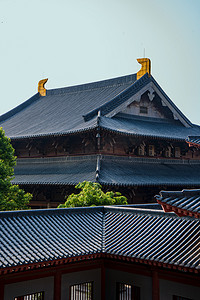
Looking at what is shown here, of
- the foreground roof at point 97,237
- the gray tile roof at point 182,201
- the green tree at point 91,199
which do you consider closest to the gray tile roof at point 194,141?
the foreground roof at point 97,237

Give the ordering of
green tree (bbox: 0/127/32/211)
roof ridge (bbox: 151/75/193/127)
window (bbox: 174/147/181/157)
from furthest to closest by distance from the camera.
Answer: roof ridge (bbox: 151/75/193/127), window (bbox: 174/147/181/157), green tree (bbox: 0/127/32/211)

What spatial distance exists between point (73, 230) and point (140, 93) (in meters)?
19.0

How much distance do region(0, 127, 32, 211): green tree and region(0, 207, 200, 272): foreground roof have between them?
6.65 m

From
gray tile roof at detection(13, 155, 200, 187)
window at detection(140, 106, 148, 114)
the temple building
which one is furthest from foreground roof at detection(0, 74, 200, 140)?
gray tile roof at detection(13, 155, 200, 187)

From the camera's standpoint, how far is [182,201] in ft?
43.5

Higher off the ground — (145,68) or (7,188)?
(145,68)

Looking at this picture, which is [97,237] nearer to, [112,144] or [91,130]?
[91,130]

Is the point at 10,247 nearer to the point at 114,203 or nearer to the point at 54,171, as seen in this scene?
the point at 114,203

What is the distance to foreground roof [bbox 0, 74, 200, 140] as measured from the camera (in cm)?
3116

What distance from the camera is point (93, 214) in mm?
20078

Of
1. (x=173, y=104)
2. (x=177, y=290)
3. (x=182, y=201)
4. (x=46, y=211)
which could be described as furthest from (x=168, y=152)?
(x=182, y=201)

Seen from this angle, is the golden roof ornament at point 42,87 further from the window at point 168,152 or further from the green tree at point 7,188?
the green tree at point 7,188

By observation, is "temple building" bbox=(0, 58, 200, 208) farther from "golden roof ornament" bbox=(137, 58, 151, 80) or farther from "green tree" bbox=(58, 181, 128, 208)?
"green tree" bbox=(58, 181, 128, 208)

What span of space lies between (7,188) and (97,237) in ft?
30.1
